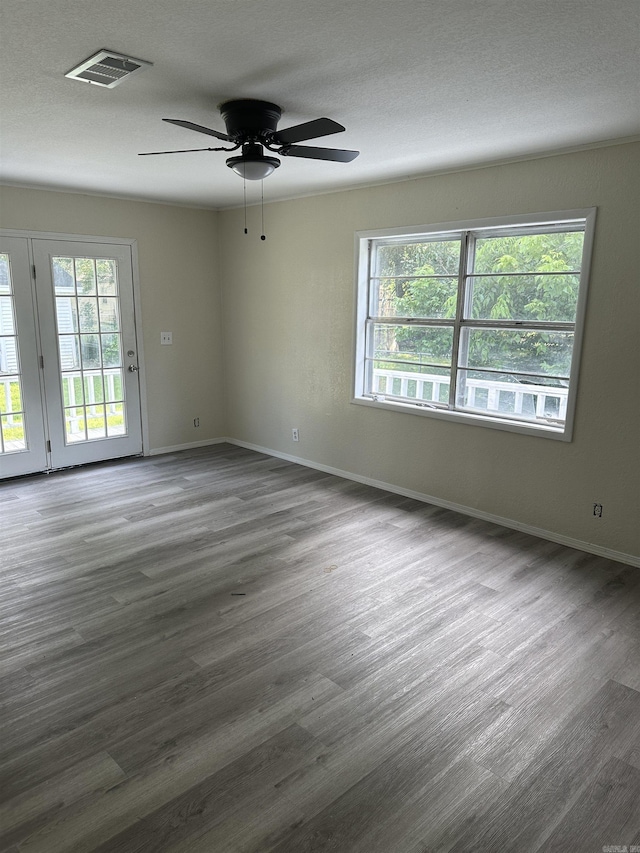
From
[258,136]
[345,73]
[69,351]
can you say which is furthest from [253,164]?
[69,351]

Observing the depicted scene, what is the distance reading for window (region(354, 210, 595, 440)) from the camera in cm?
376

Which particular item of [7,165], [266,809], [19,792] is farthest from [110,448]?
[266,809]

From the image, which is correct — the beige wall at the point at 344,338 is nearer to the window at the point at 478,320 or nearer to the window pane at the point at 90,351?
the window at the point at 478,320

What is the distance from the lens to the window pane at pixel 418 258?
4.36 meters

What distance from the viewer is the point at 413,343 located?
15.5 feet

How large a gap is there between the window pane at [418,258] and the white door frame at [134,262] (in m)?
2.41

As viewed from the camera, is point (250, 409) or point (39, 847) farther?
point (250, 409)

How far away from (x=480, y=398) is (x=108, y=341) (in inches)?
141

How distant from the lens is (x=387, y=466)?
496 cm

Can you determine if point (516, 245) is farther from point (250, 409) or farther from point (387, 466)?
point (250, 409)

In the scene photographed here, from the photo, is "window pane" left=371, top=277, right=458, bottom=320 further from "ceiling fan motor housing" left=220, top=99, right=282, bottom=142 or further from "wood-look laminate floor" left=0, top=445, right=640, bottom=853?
"ceiling fan motor housing" left=220, top=99, right=282, bottom=142

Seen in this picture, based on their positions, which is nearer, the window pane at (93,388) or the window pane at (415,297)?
the window pane at (415,297)

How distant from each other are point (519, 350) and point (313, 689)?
273 centimetres

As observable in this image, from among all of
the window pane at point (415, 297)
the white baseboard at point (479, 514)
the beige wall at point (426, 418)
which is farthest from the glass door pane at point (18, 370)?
the window pane at point (415, 297)
